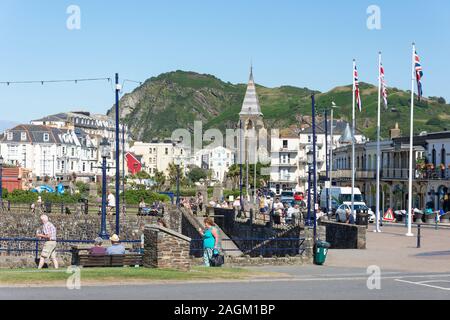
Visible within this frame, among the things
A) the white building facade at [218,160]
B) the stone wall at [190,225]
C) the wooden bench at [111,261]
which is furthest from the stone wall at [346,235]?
the white building facade at [218,160]

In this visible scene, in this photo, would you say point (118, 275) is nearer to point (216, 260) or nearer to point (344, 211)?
point (216, 260)

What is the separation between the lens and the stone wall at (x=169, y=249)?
23.3 meters

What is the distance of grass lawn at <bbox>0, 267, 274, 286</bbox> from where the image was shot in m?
20.4

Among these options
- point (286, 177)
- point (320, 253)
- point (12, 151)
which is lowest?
point (320, 253)

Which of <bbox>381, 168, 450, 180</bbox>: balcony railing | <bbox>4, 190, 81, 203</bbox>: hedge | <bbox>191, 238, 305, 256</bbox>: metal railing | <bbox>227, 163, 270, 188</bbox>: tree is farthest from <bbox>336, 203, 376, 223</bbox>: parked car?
<bbox>227, 163, 270, 188</bbox>: tree

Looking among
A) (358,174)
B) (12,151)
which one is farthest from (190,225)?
(12,151)

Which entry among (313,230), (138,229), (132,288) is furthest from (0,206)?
(132,288)

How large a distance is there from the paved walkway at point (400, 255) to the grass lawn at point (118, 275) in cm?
622

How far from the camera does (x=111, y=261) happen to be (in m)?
25.2

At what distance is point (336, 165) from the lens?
337 ft

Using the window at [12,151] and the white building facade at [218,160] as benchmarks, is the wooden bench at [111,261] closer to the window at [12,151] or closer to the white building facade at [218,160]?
the window at [12,151]

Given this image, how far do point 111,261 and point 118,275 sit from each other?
371 centimetres

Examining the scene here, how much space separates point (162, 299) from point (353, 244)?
68.5ft
